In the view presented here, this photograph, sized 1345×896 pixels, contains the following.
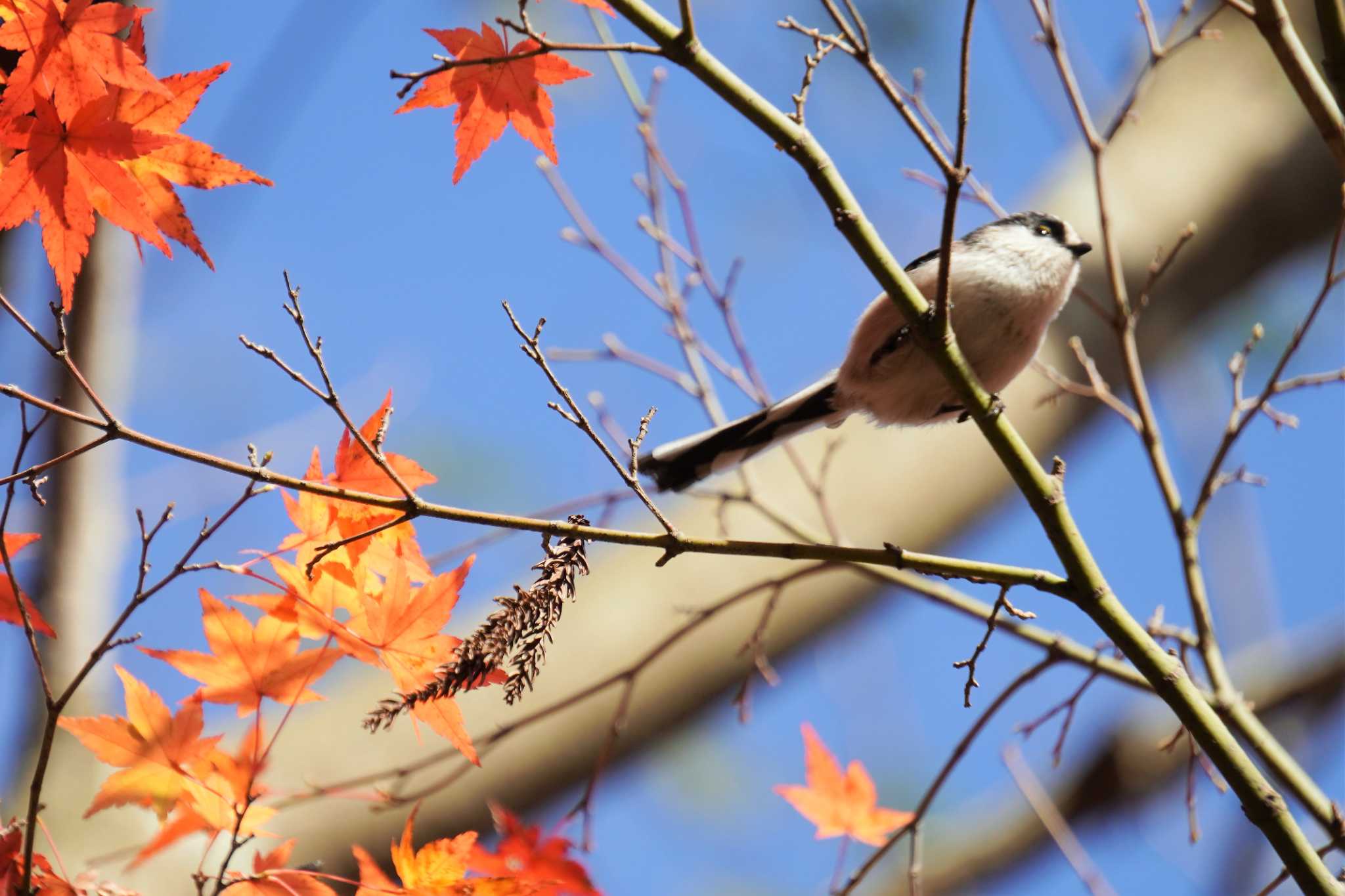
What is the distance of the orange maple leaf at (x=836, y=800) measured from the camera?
7.93 feet

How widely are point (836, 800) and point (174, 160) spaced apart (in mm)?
1772

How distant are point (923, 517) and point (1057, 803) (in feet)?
4.28

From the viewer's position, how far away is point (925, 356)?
213 cm

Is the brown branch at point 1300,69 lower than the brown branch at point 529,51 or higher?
lower

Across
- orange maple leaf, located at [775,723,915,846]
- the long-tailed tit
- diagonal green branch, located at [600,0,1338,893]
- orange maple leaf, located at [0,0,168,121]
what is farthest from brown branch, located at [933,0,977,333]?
orange maple leaf, located at [775,723,915,846]

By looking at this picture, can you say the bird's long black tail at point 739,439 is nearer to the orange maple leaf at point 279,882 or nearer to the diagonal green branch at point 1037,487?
the diagonal green branch at point 1037,487

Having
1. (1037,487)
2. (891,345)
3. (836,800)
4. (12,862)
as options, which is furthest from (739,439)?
(12,862)

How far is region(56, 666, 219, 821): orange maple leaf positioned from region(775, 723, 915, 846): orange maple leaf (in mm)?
1220

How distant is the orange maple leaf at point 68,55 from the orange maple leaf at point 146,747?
2.57 ft

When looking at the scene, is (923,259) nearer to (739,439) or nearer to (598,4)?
(739,439)

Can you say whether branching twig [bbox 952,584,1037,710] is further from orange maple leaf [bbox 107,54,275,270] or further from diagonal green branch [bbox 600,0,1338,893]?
orange maple leaf [bbox 107,54,275,270]

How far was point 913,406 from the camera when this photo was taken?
2355 millimetres

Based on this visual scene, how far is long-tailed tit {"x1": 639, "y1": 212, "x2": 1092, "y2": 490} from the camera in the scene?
89.2 inches

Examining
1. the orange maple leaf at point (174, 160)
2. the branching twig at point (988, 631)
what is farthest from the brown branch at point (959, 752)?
the orange maple leaf at point (174, 160)
